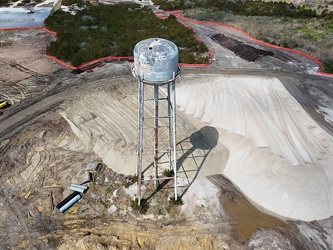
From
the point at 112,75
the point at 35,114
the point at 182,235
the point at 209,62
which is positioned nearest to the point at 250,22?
the point at 209,62

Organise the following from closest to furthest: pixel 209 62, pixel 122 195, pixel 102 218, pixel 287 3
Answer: pixel 102 218, pixel 122 195, pixel 209 62, pixel 287 3

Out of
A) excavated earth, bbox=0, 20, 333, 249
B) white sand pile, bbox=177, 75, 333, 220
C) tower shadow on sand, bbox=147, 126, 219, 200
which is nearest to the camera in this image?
excavated earth, bbox=0, 20, 333, 249

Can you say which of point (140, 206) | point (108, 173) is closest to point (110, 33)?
point (108, 173)

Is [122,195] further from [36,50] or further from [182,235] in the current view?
[36,50]

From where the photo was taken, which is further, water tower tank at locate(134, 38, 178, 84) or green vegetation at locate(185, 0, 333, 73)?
green vegetation at locate(185, 0, 333, 73)

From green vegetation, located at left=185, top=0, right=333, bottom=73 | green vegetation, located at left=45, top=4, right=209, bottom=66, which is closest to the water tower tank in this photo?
green vegetation, located at left=45, top=4, right=209, bottom=66

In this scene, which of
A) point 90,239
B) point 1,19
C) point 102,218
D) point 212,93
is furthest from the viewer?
point 1,19

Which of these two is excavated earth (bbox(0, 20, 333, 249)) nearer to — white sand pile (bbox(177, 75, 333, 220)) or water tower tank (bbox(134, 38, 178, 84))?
white sand pile (bbox(177, 75, 333, 220))
